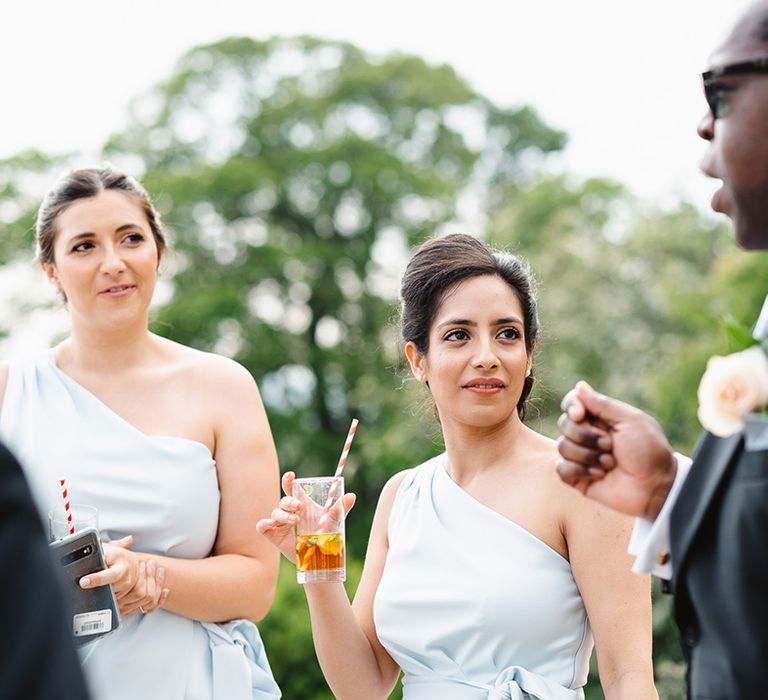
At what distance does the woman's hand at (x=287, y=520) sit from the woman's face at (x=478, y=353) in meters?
0.47

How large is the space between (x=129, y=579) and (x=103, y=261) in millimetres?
1169

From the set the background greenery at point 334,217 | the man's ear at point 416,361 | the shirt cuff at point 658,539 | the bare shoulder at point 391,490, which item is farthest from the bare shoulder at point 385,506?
the background greenery at point 334,217

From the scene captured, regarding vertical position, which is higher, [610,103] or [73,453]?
[610,103]

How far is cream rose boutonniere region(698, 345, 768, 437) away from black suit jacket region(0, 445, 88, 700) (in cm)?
119

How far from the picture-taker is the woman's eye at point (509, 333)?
3547 millimetres

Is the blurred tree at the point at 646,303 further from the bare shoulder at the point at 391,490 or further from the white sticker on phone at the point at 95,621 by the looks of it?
the white sticker on phone at the point at 95,621

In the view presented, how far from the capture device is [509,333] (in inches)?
140

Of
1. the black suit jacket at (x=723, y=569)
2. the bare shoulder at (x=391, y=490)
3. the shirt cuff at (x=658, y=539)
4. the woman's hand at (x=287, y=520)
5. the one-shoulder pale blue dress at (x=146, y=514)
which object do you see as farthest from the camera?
the bare shoulder at (x=391, y=490)

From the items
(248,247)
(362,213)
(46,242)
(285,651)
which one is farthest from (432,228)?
(46,242)

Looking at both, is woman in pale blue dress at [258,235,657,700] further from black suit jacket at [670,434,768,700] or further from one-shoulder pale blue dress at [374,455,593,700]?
Answer: black suit jacket at [670,434,768,700]

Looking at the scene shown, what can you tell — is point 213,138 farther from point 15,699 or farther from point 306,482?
point 15,699

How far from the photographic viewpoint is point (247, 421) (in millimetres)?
3934

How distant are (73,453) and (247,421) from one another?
0.62 metres

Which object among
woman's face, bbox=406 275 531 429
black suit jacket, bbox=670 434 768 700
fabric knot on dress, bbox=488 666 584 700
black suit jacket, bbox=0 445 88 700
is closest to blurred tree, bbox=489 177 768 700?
woman's face, bbox=406 275 531 429
